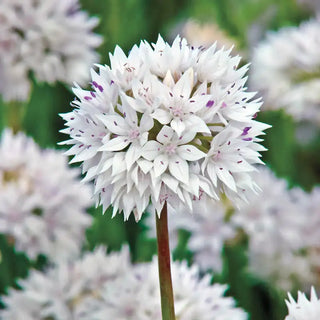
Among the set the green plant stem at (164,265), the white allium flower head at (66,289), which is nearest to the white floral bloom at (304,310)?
the green plant stem at (164,265)

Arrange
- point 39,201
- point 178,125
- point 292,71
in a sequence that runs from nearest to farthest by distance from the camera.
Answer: point 178,125 → point 39,201 → point 292,71

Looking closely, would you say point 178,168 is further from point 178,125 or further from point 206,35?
point 206,35

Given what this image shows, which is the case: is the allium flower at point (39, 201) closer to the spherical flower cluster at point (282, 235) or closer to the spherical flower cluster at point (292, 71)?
the spherical flower cluster at point (282, 235)

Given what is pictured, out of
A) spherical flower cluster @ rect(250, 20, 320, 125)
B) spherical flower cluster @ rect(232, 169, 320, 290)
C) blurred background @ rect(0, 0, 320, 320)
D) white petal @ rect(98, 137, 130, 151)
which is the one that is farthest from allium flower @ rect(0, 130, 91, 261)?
white petal @ rect(98, 137, 130, 151)

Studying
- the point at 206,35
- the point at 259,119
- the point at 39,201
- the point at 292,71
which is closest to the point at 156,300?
the point at 39,201

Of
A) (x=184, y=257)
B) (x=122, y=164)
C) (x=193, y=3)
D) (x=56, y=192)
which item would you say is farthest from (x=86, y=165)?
(x=193, y=3)

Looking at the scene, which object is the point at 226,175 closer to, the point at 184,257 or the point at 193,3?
the point at 184,257

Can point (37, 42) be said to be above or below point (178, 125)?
above

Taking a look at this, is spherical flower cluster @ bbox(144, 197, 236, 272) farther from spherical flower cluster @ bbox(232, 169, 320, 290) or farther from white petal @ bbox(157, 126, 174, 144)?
white petal @ bbox(157, 126, 174, 144)
